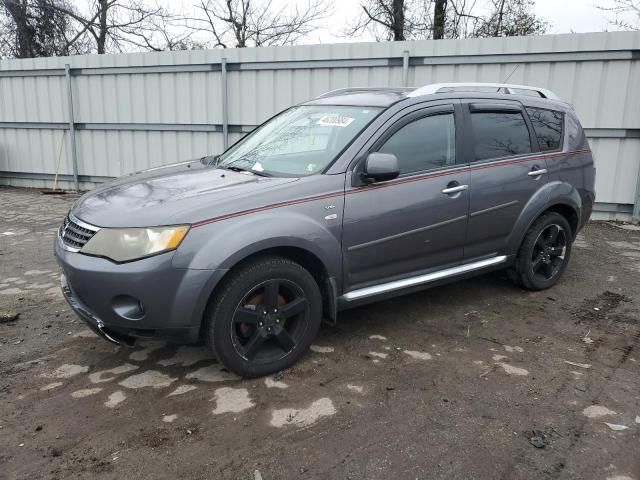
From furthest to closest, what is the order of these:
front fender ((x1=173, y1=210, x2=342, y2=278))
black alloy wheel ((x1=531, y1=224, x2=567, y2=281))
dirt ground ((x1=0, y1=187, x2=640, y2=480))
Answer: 1. black alloy wheel ((x1=531, y1=224, x2=567, y2=281))
2. front fender ((x1=173, y1=210, x2=342, y2=278))
3. dirt ground ((x1=0, y1=187, x2=640, y2=480))

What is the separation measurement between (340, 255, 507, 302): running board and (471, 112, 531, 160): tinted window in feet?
2.83

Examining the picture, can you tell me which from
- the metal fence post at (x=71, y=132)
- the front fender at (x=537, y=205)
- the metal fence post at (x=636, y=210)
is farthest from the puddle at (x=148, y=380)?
the metal fence post at (x=71, y=132)

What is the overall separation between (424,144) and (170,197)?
1.89 metres

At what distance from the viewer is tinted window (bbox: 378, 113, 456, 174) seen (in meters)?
3.84

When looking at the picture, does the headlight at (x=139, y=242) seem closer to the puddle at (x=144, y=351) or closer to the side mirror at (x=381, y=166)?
the puddle at (x=144, y=351)

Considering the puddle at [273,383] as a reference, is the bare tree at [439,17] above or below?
above

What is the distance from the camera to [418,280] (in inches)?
157

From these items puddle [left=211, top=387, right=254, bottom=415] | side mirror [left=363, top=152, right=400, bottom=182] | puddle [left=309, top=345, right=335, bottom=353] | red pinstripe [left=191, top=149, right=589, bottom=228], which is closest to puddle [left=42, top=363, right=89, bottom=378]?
puddle [left=211, top=387, right=254, bottom=415]

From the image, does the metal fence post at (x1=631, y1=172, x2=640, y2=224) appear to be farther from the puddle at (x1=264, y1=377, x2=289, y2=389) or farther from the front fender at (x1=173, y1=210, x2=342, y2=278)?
the puddle at (x1=264, y1=377, x2=289, y2=389)

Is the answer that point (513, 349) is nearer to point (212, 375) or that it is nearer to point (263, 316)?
point (263, 316)

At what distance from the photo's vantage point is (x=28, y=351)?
380 centimetres

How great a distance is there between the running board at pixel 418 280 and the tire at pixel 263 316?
1.05 feet

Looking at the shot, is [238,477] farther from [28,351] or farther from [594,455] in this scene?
[28,351]

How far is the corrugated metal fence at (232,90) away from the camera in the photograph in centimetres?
796
